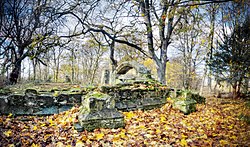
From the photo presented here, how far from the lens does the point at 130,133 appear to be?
4012mm

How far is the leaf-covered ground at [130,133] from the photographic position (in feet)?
11.2

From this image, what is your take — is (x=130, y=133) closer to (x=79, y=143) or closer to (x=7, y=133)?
(x=79, y=143)

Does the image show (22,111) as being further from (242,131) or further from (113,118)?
(242,131)

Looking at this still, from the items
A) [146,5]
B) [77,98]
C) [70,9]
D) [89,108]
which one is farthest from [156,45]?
[89,108]

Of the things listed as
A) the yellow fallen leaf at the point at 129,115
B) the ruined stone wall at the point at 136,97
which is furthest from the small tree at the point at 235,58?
the yellow fallen leaf at the point at 129,115

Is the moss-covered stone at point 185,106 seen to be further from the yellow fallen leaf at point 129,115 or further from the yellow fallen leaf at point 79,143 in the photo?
the yellow fallen leaf at point 79,143

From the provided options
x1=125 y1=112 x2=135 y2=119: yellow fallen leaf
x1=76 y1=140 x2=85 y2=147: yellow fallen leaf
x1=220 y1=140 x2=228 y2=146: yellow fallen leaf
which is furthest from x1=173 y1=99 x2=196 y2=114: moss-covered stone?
x1=76 y1=140 x2=85 y2=147: yellow fallen leaf

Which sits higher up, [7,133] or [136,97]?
[136,97]

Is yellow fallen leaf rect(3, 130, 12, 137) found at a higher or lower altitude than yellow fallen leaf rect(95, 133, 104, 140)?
higher

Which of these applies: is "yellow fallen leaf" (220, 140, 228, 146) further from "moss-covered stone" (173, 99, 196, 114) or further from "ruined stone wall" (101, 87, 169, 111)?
"ruined stone wall" (101, 87, 169, 111)

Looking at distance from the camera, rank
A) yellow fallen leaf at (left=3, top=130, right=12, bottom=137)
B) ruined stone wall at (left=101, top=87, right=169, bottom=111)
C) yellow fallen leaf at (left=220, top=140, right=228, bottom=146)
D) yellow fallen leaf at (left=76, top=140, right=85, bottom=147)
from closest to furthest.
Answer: yellow fallen leaf at (left=220, top=140, right=228, bottom=146), yellow fallen leaf at (left=76, top=140, right=85, bottom=147), yellow fallen leaf at (left=3, top=130, right=12, bottom=137), ruined stone wall at (left=101, top=87, right=169, bottom=111)

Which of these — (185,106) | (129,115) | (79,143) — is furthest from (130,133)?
(185,106)

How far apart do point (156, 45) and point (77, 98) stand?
8630mm

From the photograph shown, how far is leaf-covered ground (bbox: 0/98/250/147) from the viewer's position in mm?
3408
